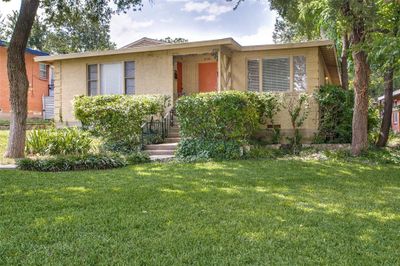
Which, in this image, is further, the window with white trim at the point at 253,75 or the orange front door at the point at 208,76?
the orange front door at the point at 208,76

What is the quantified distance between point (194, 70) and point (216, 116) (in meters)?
5.70

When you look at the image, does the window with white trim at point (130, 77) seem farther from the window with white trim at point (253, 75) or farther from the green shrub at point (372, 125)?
the green shrub at point (372, 125)

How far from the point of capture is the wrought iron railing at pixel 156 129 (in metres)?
12.6

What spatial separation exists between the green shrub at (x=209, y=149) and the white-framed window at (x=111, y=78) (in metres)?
5.23

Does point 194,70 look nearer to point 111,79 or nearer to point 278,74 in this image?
point 111,79

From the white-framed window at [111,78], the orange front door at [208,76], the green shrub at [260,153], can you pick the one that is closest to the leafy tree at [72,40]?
the white-framed window at [111,78]

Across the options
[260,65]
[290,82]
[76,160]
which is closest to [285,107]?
[290,82]

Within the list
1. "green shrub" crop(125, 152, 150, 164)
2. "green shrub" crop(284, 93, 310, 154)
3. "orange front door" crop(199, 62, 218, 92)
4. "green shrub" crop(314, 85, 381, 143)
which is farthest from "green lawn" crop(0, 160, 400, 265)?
"orange front door" crop(199, 62, 218, 92)

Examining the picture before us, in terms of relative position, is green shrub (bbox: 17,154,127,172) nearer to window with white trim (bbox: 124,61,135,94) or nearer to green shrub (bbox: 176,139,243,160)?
green shrub (bbox: 176,139,243,160)

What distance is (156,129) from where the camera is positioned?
13555 mm

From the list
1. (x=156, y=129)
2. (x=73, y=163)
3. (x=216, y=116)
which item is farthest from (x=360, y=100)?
(x=73, y=163)

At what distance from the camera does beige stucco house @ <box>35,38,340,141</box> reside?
43.2 feet

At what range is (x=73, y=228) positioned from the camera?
4.04 m

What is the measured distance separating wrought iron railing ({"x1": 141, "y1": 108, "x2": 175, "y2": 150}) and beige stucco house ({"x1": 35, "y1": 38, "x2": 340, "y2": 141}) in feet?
3.67
